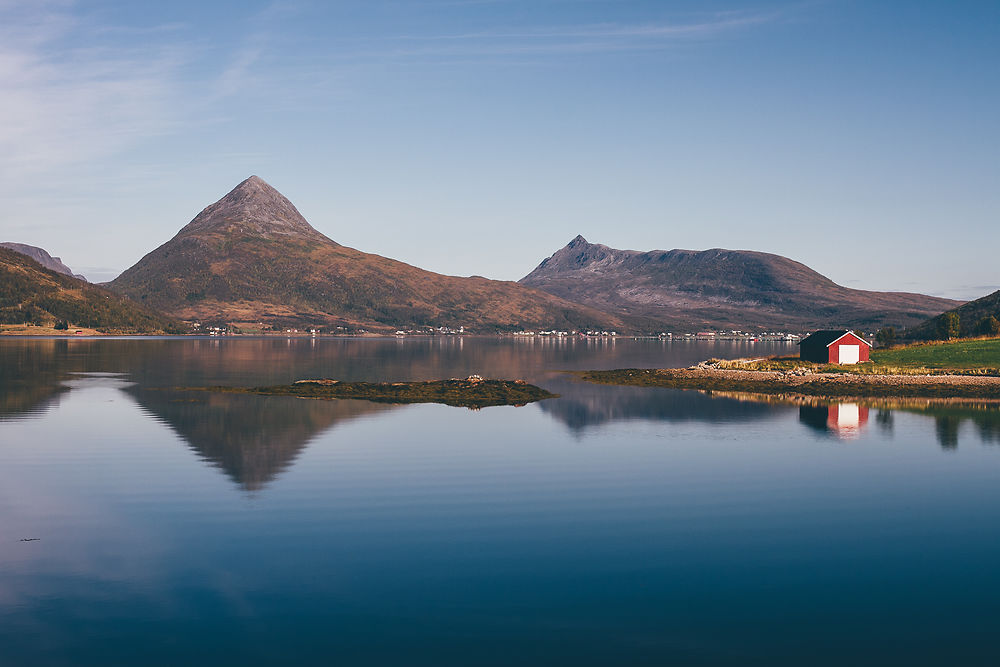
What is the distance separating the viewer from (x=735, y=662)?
14.5 meters

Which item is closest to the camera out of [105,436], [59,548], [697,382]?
[59,548]

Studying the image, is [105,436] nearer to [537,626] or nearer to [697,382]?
[537,626]

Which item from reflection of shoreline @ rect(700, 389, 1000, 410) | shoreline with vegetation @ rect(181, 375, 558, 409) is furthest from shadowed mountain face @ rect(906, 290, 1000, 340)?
shoreline with vegetation @ rect(181, 375, 558, 409)

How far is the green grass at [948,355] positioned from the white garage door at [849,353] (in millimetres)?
2628

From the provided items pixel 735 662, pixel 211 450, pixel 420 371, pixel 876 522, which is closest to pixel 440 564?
pixel 735 662

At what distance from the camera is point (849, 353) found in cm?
10012

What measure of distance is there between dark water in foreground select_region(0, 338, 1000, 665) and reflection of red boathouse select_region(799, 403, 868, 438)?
4.75m

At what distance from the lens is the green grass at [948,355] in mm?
94500

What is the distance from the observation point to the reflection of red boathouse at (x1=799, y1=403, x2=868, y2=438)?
50219 mm

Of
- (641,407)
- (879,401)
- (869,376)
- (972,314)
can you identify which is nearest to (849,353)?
(869,376)

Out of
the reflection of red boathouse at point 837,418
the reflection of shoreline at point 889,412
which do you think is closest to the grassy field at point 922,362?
the reflection of shoreline at point 889,412

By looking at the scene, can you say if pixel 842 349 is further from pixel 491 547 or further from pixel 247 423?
pixel 491 547

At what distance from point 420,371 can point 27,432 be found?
66.3m

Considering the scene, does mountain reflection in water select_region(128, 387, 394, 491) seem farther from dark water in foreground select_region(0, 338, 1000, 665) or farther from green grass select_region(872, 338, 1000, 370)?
green grass select_region(872, 338, 1000, 370)
